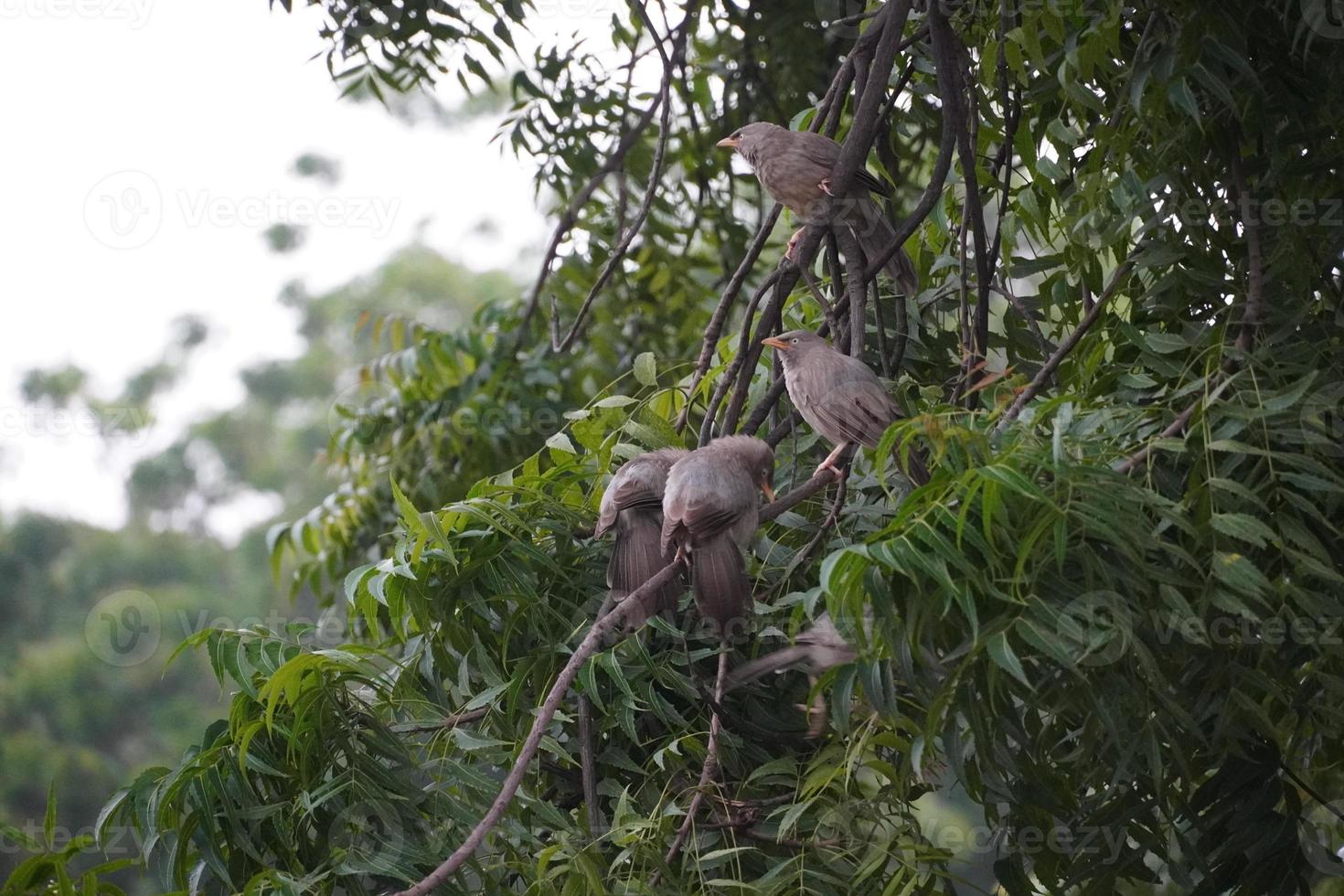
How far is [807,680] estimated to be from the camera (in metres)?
3.40

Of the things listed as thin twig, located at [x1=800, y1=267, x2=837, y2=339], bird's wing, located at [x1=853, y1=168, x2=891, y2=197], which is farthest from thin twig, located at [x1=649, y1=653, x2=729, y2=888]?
bird's wing, located at [x1=853, y1=168, x2=891, y2=197]

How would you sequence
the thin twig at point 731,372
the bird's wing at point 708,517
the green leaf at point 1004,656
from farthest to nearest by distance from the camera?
1. the thin twig at point 731,372
2. the bird's wing at point 708,517
3. the green leaf at point 1004,656

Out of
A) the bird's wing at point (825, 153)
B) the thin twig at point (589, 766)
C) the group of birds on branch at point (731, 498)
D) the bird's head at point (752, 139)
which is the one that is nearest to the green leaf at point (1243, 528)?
the group of birds on branch at point (731, 498)

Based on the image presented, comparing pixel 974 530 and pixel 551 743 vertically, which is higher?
pixel 974 530

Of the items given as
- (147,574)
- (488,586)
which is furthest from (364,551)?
(147,574)

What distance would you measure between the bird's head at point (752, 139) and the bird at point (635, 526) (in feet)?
5.41

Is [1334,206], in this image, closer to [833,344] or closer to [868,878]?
[833,344]

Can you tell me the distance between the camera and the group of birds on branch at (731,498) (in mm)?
3146

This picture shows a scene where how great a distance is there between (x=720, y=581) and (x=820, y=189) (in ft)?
5.27

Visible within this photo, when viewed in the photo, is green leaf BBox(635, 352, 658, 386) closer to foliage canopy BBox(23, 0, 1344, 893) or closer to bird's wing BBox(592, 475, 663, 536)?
foliage canopy BBox(23, 0, 1344, 893)

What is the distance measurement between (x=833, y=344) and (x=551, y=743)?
1506 millimetres

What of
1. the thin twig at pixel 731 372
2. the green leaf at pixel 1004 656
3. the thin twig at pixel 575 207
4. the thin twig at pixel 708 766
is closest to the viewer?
the green leaf at pixel 1004 656

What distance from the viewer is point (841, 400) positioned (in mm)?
3367

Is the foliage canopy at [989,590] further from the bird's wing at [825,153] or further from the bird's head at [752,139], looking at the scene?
the bird's head at [752,139]
